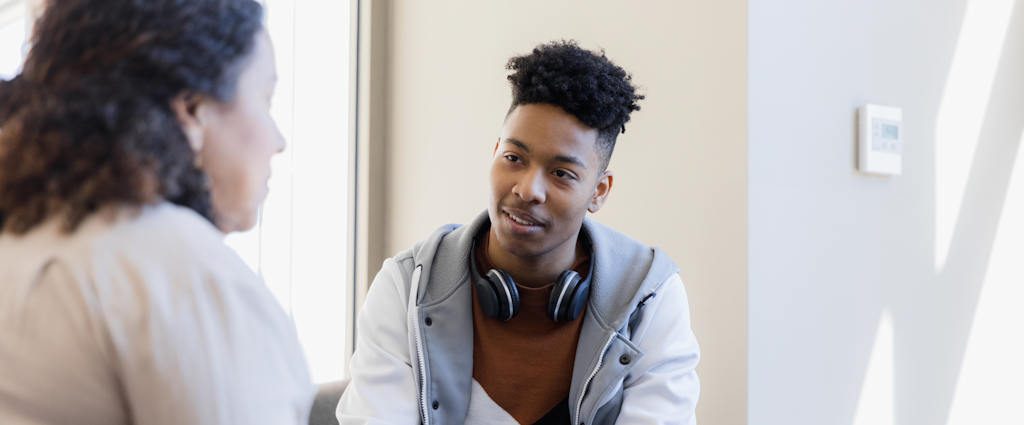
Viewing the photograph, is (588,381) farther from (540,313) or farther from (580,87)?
(580,87)

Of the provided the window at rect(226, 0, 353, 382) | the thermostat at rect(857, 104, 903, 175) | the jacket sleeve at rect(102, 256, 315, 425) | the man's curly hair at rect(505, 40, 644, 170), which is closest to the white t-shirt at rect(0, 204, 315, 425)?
the jacket sleeve at rect(102, 256, 315, 425)

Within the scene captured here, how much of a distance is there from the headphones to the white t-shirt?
100 cm

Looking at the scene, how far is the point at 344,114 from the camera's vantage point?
2721 millimetres

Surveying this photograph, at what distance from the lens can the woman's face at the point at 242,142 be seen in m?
0.70

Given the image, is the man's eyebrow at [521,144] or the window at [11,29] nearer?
the man's eyebrow at [521,144]

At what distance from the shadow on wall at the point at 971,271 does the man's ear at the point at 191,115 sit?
1.77 metres

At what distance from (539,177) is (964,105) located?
1.23 metres

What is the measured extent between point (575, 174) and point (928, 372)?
1.09 meters

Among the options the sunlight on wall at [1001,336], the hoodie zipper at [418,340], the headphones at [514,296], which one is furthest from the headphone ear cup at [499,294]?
the sunlight on wall at [1001,336]

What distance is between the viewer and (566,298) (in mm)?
1648

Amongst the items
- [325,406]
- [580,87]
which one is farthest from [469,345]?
[580,87]

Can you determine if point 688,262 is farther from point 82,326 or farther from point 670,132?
point 82,326

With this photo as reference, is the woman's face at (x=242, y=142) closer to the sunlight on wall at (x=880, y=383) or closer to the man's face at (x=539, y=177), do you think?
the man's face at (x=539, y=177)

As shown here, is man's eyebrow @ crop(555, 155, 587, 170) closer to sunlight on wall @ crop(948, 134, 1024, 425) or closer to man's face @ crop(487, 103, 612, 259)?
man's face @ crop(487, 103, 612, 259)
